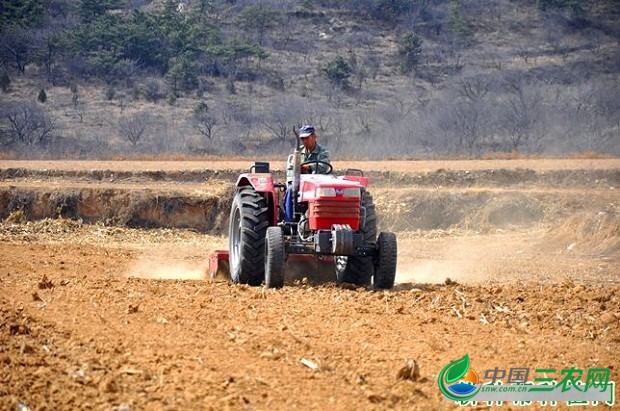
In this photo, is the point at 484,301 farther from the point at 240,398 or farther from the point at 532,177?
the point at 532,177

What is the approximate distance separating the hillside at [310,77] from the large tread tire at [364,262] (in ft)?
75.9

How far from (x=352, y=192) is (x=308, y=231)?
76 centimetres

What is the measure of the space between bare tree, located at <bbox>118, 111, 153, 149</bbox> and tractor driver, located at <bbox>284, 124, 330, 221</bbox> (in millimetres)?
30016

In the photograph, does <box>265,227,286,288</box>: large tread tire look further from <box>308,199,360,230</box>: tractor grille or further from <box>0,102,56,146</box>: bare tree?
<box>0,102,56,146</box>: bare tree

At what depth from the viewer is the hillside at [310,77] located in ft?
138

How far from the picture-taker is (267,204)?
477 inches

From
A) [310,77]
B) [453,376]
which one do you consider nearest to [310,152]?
[453,376]

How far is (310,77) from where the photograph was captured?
54.9 metres

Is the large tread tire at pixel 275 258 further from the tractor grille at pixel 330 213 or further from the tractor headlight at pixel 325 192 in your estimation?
the tractor headlight at pixel 325 192

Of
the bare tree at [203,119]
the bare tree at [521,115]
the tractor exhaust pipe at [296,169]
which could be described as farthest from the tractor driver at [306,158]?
the bare tree at [203,119]

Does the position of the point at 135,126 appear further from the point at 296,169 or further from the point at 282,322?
the point at 282,322

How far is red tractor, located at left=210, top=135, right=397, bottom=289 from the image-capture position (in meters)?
11.0

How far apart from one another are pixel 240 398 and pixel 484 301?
15.4 feet

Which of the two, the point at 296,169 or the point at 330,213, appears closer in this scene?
the point at 330,213
